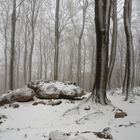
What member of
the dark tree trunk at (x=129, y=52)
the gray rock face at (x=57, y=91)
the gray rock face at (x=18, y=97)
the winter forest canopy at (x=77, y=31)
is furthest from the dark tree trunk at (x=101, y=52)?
the gray rock face at (x=18, y=97)

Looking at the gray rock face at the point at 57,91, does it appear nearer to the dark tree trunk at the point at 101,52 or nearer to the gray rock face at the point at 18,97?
the gray rock face at the point at 18,97

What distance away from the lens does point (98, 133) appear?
5.40 m

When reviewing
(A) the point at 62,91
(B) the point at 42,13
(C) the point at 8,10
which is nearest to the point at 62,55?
(B) the point at 42,13

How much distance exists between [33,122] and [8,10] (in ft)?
70.4

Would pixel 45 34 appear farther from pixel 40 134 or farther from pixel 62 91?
pixel 40 134

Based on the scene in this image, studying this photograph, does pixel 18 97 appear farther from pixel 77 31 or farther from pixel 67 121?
pixel 77 31

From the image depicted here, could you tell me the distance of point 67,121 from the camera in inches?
276

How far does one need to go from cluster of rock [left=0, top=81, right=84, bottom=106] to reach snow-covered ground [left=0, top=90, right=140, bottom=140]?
1.04m

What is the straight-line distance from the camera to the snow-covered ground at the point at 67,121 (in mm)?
5738

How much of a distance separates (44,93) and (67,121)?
3.75 metres

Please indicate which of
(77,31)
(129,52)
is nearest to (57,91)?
(129,52)

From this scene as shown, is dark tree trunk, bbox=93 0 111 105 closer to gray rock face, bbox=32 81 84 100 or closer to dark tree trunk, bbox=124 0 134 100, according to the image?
dark tree trunk, bbox=124 0 134 100

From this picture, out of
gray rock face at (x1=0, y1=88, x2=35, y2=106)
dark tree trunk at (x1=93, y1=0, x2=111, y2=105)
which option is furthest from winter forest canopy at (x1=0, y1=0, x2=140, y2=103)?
gray rock face at (x1=0, y1=88, x2=35, y2=106)

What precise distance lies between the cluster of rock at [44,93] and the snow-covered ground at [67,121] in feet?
3.41
